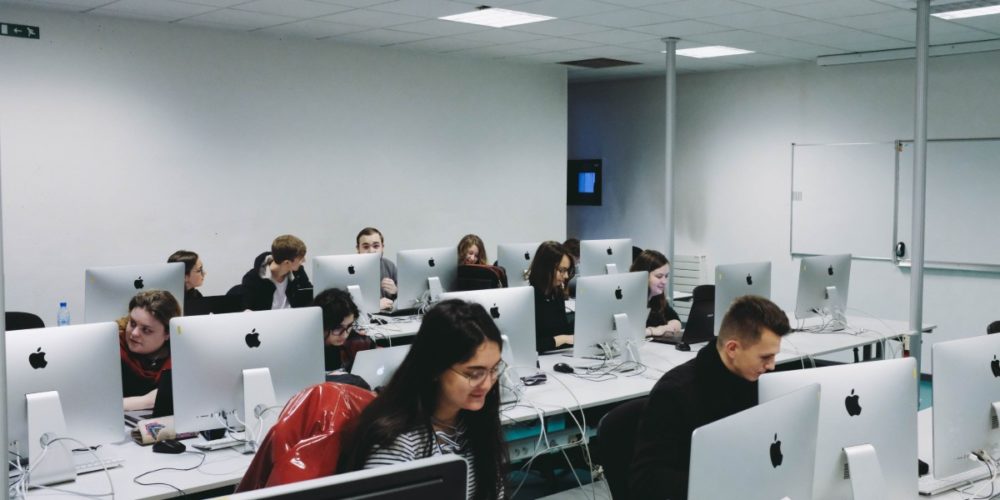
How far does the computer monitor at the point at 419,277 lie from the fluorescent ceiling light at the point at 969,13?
11.8ft

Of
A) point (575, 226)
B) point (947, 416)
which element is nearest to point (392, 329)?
point (947, 416)

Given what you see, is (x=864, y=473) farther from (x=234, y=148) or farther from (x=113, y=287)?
(x=234, y=148)

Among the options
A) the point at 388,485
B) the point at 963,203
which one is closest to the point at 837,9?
the point at 963,203

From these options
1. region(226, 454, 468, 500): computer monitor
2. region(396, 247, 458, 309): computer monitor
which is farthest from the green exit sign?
region(226, 454, 468, 500): computer monitor

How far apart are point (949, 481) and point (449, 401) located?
5.54ft

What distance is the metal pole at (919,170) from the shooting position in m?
5.27

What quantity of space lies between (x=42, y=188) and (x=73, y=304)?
2.56ft

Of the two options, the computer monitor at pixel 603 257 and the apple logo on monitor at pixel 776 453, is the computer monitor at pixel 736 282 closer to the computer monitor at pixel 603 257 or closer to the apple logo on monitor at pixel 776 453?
the computer monitor at pixel 603 257

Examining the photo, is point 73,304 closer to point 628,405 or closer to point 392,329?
point 392,329

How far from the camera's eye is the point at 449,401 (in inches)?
77.5

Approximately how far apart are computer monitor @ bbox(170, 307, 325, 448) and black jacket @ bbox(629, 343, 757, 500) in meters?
1.22

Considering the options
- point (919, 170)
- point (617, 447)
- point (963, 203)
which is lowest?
point (617, 447)

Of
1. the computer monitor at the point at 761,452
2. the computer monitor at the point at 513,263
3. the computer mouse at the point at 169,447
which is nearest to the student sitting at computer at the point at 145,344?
the computer mouse at the point at 169,447

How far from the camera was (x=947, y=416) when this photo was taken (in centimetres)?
249
